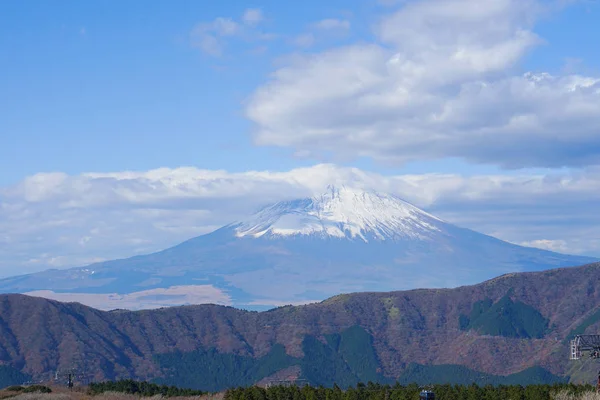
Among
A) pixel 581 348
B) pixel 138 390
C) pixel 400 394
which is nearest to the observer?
pixel 581 348

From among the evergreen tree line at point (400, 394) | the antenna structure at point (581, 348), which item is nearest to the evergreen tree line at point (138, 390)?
the evergreen tree line at point (400, 394)

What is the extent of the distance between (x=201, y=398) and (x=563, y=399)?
47534mm

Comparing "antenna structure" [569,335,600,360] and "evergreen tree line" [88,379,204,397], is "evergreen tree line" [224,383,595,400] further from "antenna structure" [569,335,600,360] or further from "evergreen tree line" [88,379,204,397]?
"antenna structure" [569,335,600,360]

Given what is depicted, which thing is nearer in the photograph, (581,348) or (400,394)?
(581,348)

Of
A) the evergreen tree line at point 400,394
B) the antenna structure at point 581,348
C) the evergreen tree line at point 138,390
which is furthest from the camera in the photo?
the evergreen tree line at point 138,390

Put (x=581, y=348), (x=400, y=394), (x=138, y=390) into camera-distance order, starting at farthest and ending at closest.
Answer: (x=138, y=390) < (x=400, y=394) < (x=581, y=348)

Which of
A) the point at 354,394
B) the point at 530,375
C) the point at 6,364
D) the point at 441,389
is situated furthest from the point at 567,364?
the point at 6,364

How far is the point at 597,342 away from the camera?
9262 centimetres

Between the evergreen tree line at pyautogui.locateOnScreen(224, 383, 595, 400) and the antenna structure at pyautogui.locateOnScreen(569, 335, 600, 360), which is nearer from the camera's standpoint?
the antenna structure at pyautogui.locateOnScreen(569, 335, 600, 360)

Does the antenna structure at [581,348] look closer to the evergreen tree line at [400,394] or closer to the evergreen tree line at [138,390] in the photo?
the evergreen tree line at [400,394]

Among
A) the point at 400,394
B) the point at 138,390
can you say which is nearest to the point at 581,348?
the point at 400,394

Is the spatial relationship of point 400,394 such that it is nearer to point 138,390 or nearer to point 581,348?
point 581,348

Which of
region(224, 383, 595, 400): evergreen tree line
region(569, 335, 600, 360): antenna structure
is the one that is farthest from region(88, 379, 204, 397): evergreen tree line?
region(569, 335, 600, 360): antenna structure

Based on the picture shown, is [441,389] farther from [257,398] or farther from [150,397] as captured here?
[150,397]
